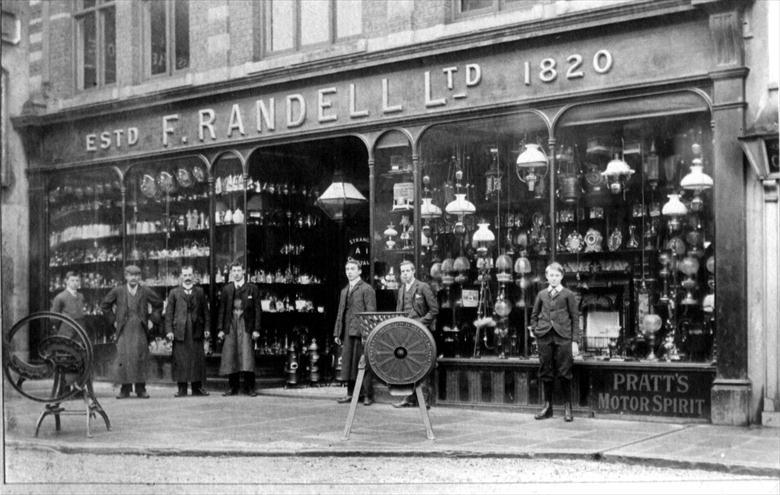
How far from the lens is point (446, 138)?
13.1 metres

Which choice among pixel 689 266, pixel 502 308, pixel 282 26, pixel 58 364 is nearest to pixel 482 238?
pixel 502 308

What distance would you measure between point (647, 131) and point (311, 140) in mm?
4981

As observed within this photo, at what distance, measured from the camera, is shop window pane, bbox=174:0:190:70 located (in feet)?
48.5

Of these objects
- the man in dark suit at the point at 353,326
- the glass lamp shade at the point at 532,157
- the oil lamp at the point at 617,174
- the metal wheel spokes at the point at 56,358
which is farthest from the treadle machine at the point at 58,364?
the oil lamp at the point at 617,174

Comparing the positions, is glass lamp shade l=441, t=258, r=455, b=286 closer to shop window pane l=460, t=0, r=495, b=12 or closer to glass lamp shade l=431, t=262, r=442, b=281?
glass lamp shade l=431, t=262, r=442, b=281

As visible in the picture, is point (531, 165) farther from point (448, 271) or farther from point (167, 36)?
point (167, 36)

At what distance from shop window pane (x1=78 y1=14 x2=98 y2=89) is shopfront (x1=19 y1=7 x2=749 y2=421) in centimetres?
66

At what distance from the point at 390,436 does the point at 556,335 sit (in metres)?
2.51

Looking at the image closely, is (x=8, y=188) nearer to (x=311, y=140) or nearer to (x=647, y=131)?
(x=311, y=140)

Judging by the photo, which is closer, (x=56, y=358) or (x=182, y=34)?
(x=56, y=358)

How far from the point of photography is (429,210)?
1323 cm

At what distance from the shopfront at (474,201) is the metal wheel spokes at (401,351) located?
275 cm

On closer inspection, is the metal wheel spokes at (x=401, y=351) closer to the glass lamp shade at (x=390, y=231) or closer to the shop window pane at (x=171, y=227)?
the glass lamp shade at (x=390, y=231)

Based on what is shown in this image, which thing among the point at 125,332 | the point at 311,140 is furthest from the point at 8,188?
the point at 311,140
